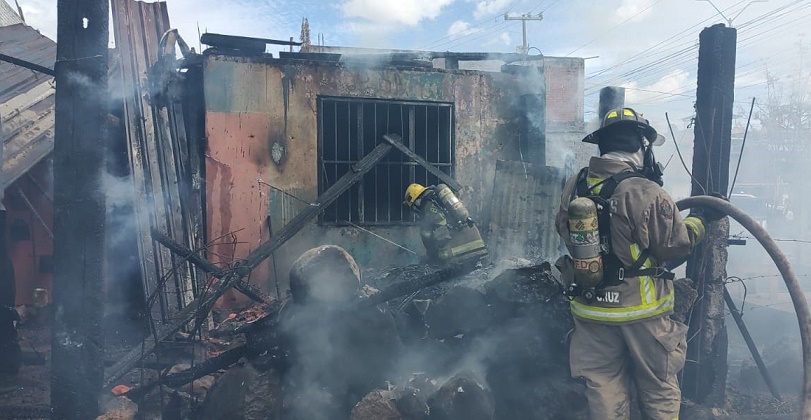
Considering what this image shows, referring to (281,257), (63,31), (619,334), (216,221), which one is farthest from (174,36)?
(619,334)

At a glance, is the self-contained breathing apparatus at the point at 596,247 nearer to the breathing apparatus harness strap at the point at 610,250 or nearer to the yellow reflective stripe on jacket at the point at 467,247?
the breathing apparatus harness strap at the point at 610,250

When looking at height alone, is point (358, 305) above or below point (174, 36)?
below

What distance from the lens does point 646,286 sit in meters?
3.27

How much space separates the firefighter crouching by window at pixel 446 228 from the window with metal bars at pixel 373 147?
1.77m

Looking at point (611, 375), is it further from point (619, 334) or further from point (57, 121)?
point (57, 121)

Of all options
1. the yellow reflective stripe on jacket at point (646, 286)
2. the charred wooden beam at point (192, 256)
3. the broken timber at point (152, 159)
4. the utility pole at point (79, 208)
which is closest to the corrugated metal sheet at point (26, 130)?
the broken timber at point (152, 159)

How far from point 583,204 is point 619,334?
3.20 ft

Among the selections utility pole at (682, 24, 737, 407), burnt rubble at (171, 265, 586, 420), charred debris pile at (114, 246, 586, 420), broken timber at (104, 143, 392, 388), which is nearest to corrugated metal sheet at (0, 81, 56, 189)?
broken timber at (104, 143, 392, 388)

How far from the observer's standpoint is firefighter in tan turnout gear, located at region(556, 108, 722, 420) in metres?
3.14

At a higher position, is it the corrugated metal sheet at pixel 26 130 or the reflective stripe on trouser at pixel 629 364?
the corrugated metal sheet at pixel 26 130

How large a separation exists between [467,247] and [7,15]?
1416 centimetres

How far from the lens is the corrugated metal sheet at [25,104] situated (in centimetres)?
694

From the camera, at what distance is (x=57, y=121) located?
11.8 feet

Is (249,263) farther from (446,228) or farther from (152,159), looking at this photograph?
(446,228)
